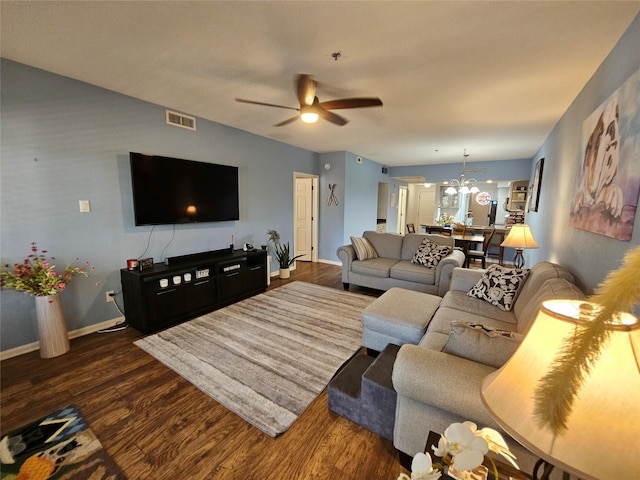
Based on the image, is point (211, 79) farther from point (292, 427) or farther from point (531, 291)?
point (531, 291)

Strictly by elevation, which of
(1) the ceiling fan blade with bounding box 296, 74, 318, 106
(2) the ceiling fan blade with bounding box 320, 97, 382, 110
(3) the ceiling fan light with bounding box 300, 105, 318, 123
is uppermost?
(1) the ceiling fan blade with bounding box 296, 74, 318, 106

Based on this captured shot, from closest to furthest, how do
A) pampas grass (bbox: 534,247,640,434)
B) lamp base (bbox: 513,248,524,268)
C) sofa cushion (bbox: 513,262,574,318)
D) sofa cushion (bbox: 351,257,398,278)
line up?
pampas grass (bbox: 534,247,640,434) < sofa cushion (bbox: 513,262,574,318) < lamp base (bbox: 513,248,524,268) < sofa cushion (bbox: 351,257,398,278)

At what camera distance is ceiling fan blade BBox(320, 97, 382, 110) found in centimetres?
225

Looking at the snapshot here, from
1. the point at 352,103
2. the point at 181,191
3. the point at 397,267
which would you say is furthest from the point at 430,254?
the point at 181,191

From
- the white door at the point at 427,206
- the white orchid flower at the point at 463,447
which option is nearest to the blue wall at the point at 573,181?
the white orchid flower at the point at 463,447

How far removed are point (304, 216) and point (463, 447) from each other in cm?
597

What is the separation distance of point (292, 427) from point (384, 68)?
9.42 ft

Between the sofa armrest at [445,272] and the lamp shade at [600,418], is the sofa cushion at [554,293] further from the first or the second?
the sofa armrest at [445,272]

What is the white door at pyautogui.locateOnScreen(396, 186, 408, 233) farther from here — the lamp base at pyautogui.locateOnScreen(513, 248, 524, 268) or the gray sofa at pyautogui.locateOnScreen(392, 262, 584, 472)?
the gray sofa at pyautogui.locateOnScreen(392, 262, 584, 472)

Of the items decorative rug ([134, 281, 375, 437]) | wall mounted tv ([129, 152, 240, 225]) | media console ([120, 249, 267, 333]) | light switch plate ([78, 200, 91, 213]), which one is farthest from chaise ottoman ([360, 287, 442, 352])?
light switch plate ([78, 200, 91, 213])

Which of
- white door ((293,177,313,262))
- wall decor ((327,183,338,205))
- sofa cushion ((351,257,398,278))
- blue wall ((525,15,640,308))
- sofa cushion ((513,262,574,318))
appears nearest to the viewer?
blue wall ((525,15,640,308))

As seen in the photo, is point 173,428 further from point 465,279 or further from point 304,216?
point 304,216

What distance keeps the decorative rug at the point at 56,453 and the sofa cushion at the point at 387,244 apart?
4.13 metres

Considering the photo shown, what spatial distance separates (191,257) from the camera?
11.8 feet
